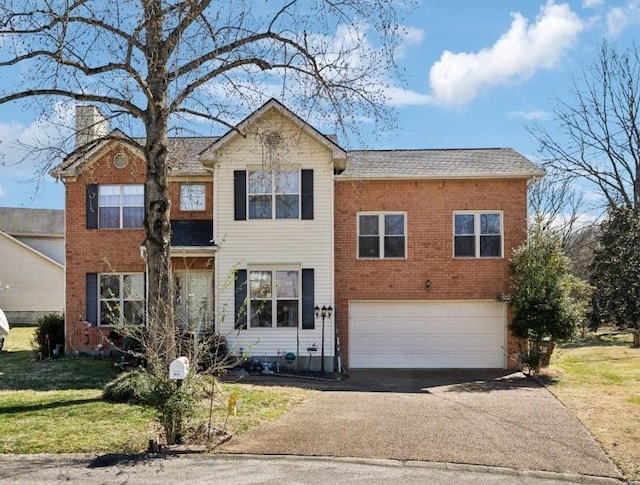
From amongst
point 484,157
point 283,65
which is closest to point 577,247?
point 484,157

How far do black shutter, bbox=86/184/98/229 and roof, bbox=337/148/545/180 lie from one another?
24.9 feet

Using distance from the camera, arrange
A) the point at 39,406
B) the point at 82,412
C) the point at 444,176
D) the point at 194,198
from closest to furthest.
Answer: the point at 82,412 → the point at 39,406 → the point at 444,176 → the point at 194,198

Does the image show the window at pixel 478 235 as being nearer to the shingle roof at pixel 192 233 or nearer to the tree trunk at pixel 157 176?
the shingle roof at pixel 192 233

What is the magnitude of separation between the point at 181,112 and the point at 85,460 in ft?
24.2

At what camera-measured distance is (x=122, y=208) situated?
2033 cm

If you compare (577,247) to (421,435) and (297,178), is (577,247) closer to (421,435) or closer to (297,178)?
(297,178)

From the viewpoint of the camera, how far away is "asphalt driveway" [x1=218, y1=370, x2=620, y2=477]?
889cm

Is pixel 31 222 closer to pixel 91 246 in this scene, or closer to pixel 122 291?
pixel 91 246

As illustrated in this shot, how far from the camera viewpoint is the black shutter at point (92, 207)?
20234 millimetres

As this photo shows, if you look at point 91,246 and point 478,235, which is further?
point 91,246

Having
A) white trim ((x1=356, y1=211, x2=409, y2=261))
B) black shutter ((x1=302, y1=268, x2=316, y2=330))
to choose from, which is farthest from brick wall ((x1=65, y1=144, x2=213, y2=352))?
white trim ((x1=356, y1=211, x2=409, y2=261))

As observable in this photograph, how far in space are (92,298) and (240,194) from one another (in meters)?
5.79

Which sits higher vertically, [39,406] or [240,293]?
[240,293]

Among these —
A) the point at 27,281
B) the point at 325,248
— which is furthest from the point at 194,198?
the point at 27,281
